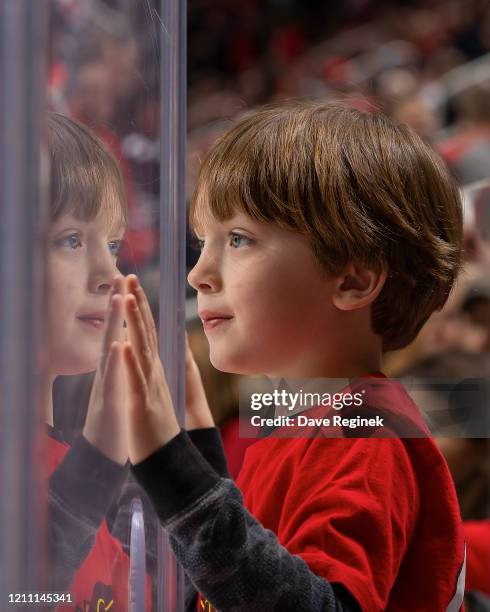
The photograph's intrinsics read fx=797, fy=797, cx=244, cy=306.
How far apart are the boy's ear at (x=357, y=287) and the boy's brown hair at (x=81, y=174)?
25 centimetres

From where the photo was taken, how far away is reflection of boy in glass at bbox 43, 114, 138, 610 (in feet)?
2.10

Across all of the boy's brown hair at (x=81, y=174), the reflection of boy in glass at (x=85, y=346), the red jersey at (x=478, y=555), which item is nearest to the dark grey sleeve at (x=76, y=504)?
the reflection of boy in glass at (x=85, y=346)

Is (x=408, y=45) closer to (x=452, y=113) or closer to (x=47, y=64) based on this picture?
(x=452, y=113)

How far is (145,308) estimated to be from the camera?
79 cm

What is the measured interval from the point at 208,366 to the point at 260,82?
33 cm

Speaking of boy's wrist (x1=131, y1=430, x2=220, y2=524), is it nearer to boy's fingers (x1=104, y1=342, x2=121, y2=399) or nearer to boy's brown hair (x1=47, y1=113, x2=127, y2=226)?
boy's fingers (x1=104, y1=342, x2=121, y2=399)

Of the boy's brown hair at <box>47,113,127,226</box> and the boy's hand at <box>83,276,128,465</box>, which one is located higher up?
the boy's brown hair at <box>47,113,127,226</box>

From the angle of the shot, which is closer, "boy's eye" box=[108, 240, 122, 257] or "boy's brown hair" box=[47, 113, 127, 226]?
"boy's brown hair" box=[47, 113, 127, 226]

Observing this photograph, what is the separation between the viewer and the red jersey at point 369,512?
32.1 inches

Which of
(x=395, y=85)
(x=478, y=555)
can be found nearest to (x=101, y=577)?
(x=478, y=555)

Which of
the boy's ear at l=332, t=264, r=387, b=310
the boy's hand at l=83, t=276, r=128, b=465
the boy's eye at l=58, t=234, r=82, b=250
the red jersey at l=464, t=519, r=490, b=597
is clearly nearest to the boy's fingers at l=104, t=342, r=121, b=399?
the boy's hand at l=83, t=276, r=128, b=465

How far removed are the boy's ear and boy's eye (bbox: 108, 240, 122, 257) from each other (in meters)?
0.25

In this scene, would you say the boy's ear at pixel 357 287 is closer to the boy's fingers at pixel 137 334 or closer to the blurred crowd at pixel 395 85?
the blurred crowd at pixel 395 85

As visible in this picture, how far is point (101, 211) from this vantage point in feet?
2.45
